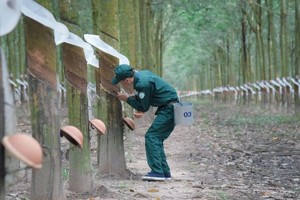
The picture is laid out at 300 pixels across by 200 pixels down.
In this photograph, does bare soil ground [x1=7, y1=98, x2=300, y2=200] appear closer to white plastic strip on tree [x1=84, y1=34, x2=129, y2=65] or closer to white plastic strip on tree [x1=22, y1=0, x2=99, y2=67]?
white plastic strip on tree [x1=22, y1=0, x2=99, y2=67]

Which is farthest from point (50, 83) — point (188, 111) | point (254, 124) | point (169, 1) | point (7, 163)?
point (169, 1)

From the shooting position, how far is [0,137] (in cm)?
341

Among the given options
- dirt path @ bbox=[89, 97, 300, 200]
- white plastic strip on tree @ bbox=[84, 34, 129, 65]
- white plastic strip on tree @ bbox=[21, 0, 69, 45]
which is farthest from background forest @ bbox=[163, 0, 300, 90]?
white plastic strip on tree @ bbox=[21, 0, 69, 45]

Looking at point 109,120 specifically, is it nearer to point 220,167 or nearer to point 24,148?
point 220,167

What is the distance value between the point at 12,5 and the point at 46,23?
1.30 meters

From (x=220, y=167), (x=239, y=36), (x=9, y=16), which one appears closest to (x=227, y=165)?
(x=220, y=167)

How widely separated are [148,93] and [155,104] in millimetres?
345

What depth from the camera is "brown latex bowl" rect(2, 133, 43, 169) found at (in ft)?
10.2

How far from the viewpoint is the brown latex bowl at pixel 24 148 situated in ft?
10.2

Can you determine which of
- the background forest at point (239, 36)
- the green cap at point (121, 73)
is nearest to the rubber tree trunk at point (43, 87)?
the green cap at point (121, 73)

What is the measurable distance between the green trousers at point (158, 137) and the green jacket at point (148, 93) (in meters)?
0.13

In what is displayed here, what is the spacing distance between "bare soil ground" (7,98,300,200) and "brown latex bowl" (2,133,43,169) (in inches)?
72.0

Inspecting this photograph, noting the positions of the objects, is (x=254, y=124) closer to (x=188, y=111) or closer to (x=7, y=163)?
(x=188, y=111)

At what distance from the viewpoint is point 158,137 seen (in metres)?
7.81
